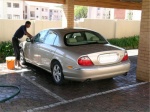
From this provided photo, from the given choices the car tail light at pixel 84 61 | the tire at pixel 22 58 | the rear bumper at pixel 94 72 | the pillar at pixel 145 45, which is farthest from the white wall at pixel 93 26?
the pillar at pixel 145 45

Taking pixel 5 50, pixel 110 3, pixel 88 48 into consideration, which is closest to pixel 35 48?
pixel 88 48

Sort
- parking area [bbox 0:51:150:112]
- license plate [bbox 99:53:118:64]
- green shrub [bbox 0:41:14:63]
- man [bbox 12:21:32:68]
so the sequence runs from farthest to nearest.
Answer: green shrub [bbox 0:41:14:63] → man [bbox 12:21:32:68] → license plate [bbox 99:53:118:64] → parking area [bbox 0:51:150:112]

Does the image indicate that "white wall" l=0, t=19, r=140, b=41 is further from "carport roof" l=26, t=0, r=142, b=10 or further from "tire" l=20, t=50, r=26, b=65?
"tire" l=20, t=50, r=26, b=65

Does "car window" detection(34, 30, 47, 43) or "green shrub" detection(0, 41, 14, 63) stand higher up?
"car window" detection(34, 30, 47, 43)

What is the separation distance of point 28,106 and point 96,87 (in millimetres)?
1979

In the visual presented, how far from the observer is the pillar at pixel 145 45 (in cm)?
598

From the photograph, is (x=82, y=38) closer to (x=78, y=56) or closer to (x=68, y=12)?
(x=78, y=56)

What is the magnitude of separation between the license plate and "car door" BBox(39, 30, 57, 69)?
1366mm

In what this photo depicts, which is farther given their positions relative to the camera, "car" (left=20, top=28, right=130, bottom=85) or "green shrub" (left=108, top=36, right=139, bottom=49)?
"green shrub" (left=108, top=36, right=139, bottom=49)

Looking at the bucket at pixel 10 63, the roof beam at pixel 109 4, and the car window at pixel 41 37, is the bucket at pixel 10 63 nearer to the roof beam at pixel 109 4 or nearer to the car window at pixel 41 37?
the car window at pixel 41 37

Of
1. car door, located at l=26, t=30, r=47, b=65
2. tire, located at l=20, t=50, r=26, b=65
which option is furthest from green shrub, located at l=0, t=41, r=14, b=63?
car door, located at l=26, t=30, r=47, b=65

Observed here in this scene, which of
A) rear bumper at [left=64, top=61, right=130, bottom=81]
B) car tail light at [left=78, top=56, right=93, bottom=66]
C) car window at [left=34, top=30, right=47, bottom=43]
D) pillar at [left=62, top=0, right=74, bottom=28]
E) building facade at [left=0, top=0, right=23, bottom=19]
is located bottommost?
rear bumper at [left=64, top=61, right=130, bottom=81]

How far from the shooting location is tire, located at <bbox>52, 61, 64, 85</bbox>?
567cm

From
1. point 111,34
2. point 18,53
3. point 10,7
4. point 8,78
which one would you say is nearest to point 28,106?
point 8,78
